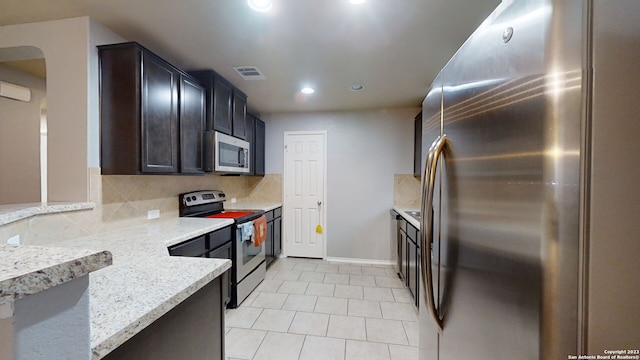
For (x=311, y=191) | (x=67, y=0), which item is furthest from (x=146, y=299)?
(x=311, y=191)

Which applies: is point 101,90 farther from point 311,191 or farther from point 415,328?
point 415,328

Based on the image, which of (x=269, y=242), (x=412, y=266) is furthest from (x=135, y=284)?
(x=269, y=242)

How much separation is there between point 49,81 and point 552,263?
9.14ft

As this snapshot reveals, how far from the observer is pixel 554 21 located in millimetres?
445

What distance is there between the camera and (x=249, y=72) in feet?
8.20

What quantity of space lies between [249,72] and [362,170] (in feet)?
7.04

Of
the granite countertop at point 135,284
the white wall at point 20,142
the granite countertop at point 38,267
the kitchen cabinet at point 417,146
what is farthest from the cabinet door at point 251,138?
the granite countertop at point 38,267

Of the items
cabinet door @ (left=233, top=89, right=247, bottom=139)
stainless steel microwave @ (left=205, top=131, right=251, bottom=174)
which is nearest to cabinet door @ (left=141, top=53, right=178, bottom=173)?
stainless steel microwave @ (left=205, top=131, right=251, bottom=174)

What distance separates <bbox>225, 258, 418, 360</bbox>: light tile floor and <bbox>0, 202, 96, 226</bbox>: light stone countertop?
145 centimetres

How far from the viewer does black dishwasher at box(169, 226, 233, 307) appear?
1708 mm

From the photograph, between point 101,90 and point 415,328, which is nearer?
point 101,90

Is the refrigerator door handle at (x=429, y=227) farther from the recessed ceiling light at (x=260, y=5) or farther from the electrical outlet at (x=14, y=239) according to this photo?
the electrical outlet at (x=14, y=239)

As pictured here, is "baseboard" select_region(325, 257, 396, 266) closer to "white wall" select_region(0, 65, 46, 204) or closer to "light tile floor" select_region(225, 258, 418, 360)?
"light tile floor" select_region(225, 258, 418, 360)

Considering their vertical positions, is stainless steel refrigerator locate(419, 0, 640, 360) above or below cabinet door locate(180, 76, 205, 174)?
below
